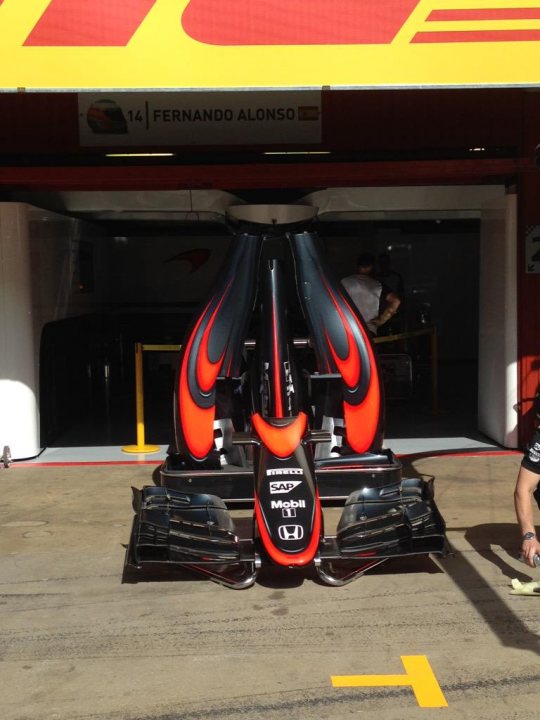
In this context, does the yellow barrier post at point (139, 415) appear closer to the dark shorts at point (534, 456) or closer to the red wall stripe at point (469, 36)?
the red wall stripe at point (469, 36)

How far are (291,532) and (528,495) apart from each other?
1.32m

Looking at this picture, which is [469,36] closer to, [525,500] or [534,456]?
[534,456]

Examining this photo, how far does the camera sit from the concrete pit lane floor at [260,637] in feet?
12.5

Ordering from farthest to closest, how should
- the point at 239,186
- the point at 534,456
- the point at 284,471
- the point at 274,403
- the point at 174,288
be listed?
the point at 174,288
the point at 239,186
the point at 274,403
the point at 284,471
the point at 534,456

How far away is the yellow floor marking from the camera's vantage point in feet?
12.7

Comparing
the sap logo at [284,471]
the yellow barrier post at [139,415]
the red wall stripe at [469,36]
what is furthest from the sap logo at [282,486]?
the yellow barrier post at [139,415]

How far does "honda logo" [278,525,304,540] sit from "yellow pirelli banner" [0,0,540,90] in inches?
106

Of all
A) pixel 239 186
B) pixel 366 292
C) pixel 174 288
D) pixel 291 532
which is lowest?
pixel 291 532

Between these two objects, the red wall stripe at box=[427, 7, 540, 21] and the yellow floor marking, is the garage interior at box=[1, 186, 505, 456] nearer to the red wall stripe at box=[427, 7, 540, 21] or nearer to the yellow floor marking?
the red wall stripe at box=[427, 7, 540, 21]

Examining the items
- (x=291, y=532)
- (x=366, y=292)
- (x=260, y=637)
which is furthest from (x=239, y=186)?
(x=260, y=637)

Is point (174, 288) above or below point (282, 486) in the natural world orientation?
above

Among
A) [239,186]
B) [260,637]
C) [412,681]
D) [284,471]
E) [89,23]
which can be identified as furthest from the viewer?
[239,186]

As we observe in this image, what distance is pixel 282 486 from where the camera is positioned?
5117 millimetres

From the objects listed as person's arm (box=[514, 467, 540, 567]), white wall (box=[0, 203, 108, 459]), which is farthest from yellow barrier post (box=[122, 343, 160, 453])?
person's arm (box=[514, 467, 540, 567])
